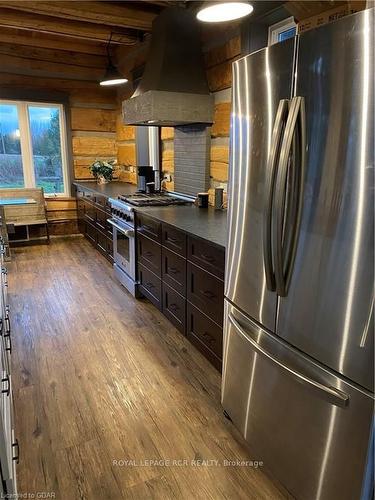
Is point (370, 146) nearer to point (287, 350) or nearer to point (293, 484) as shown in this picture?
point (287, 350)

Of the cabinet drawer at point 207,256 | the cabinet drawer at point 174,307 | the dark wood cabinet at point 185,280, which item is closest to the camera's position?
the cabinet drawer at point 207,256

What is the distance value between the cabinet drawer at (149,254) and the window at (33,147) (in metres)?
3.27

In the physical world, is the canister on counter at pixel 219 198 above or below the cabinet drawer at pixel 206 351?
above

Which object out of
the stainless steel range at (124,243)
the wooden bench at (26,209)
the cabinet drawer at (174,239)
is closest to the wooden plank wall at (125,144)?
the wooden bench at (26,209)

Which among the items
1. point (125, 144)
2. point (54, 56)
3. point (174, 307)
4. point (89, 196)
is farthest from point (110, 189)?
point (174, 307)

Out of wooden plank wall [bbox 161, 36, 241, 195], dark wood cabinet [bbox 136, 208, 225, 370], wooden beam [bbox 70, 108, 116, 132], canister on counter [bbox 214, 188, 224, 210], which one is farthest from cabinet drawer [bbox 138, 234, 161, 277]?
wooden beam [bbox 70, 108, 116, 132]

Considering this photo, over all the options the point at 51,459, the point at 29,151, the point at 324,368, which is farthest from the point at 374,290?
the point at 29,151

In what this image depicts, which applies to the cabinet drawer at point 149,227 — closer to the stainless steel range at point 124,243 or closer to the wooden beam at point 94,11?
the stainless steel range at point 124,243

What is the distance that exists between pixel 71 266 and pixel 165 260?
7.00 ft

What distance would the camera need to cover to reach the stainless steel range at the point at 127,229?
344 centimetres

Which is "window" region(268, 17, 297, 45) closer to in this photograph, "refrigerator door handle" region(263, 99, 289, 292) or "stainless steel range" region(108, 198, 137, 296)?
"refrigerator door handle" region(263, 99, 289, 292)

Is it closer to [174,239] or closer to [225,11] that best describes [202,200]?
[174,239]

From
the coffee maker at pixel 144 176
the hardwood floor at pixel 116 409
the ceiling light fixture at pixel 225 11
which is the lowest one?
the hardwood floor at pixel 116 409

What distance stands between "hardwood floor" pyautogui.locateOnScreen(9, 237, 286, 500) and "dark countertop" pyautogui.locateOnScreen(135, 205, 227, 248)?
35.5 inches
